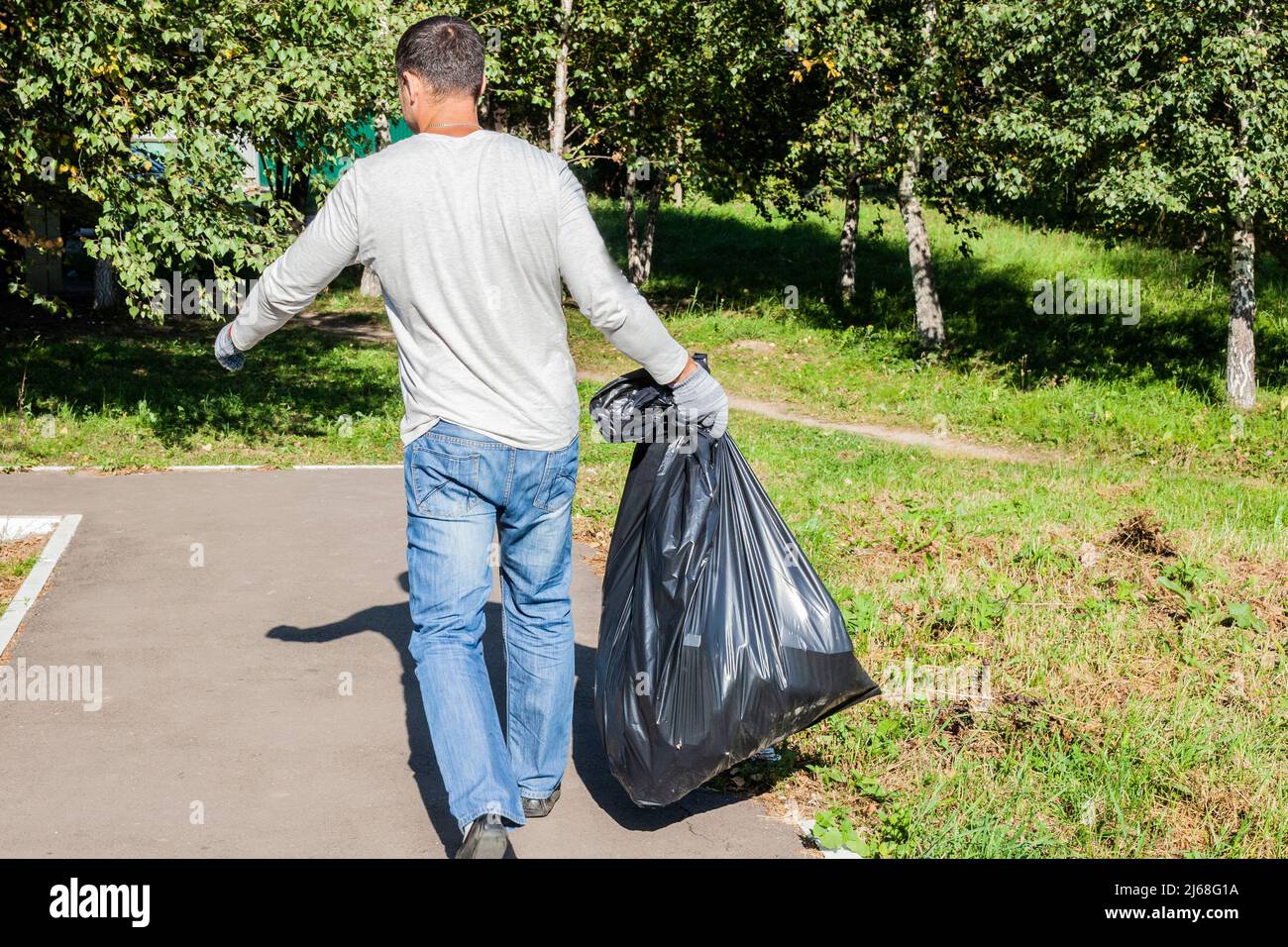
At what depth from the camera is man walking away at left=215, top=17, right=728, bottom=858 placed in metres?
3.15

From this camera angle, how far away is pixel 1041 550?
22.5 ft

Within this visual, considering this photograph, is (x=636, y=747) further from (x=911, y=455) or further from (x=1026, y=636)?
(x=911, y=455)

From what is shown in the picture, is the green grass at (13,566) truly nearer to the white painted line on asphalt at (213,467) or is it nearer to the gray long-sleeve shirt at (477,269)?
the white painted line on asphalt at (213,467)

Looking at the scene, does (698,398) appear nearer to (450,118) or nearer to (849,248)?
(450,118)

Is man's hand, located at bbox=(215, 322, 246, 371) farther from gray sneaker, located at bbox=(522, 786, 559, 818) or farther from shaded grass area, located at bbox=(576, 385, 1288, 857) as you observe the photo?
shaded grass area, located at bbox=(576, 385, 1288, 857)

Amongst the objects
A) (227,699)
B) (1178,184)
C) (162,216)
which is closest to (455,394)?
(227,699)

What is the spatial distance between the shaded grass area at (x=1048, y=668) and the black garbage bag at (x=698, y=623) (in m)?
0.50

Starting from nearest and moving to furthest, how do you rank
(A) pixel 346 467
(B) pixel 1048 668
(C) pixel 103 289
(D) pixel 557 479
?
(D) pixel 557 479 < (B) pixel 1048 668 < (A) pixel 346 467 < (C) pixel 103 289

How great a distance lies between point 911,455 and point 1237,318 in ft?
16.9

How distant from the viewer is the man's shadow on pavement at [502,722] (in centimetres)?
380

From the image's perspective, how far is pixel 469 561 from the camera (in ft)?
10.8

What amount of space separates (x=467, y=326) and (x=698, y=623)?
1079 mm

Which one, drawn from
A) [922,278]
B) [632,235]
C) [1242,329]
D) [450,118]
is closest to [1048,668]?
[450,118]

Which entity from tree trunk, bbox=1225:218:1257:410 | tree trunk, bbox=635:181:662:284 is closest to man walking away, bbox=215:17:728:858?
tree trunk, bbox=1225:218:1257:410
